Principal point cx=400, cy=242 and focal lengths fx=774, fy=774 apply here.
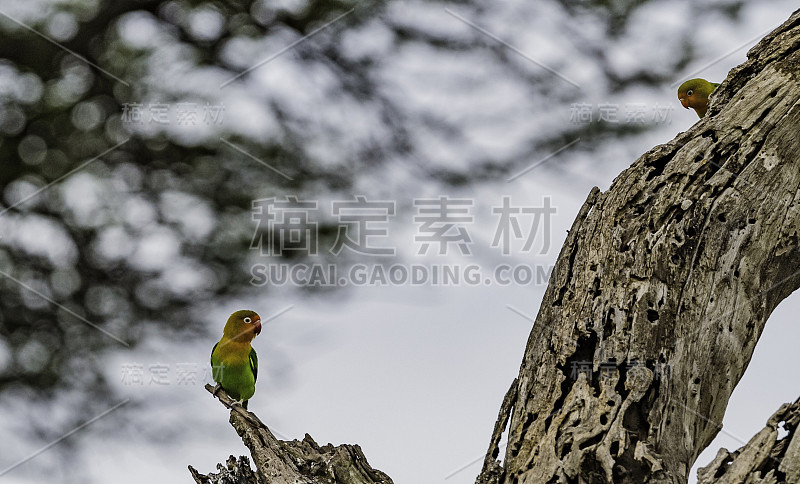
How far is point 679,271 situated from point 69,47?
9.10 feet

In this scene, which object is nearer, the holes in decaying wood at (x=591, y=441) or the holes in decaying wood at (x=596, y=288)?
the holes in decaying wood at (x=591, y=441)

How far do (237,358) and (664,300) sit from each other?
1.38m

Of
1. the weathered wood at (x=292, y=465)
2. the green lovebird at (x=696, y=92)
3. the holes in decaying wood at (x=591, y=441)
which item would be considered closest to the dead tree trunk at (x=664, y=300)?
the holes in decaying wood at (x=591, y=441)

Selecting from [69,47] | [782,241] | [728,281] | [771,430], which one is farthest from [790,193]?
[69,47]

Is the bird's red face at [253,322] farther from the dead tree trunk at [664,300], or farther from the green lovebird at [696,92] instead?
the green lovebird at [696,92]

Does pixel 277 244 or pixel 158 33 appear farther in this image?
pixel 277 244

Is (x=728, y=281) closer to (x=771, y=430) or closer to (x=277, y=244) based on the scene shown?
(x=771, y=430)

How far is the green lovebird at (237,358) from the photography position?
2379 millimetres

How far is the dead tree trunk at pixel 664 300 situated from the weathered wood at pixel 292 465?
10.7 inches

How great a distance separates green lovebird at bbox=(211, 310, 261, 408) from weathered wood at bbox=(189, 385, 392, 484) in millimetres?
756

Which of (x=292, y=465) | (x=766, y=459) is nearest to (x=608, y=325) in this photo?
(x=766, y=459)

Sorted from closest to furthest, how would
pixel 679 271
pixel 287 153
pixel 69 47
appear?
pixel 679 271
pixel 69 47
pixel 287 153

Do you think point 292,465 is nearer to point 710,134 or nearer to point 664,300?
point 664,300

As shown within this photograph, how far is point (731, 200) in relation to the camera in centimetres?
156
